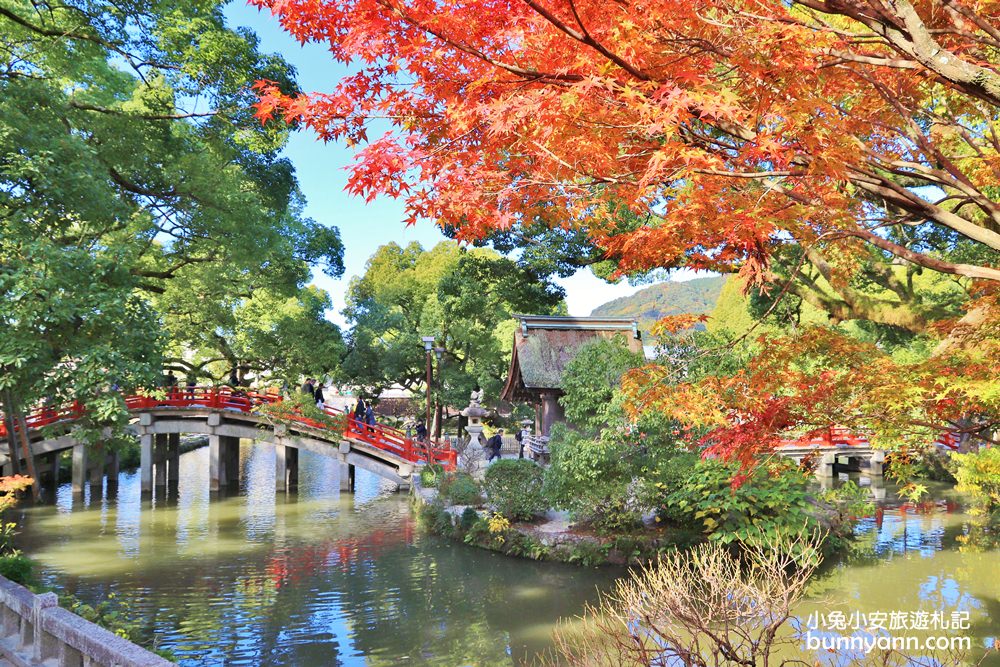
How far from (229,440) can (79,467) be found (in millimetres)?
4829

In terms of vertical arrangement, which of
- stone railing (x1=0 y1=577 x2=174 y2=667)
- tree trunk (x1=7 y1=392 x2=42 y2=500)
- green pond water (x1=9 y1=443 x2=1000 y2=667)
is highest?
tree trunk (x1=7 y1=392 x2=42 y2=500)

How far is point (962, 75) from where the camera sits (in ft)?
12.9

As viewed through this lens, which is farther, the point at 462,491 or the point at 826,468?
the point at 826,468

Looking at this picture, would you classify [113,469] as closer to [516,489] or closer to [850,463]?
[516,489]

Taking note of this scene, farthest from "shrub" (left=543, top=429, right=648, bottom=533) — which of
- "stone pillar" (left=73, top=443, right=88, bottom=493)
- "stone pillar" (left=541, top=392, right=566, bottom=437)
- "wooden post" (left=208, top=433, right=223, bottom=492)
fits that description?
"stone pillar" (left=73, top=443, right=88, bottom=493)

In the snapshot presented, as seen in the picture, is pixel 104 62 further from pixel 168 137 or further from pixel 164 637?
pixel 164 637

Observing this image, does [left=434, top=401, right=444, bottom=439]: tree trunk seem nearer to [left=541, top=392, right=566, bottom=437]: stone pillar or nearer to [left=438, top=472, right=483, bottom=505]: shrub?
[left=541, top=392, right=566, bottom=437]: stone pillar

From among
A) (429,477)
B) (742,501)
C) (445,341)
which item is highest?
(445,341)

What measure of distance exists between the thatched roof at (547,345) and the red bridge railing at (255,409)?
3.12m

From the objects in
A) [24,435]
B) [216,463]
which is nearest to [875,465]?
[216,463]

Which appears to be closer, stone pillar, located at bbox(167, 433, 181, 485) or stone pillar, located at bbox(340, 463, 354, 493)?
Answer: stone pillar, located at bbox(340, 463, 354, 493)

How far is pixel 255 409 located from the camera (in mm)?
23641

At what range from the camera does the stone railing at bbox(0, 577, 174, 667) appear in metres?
5.32

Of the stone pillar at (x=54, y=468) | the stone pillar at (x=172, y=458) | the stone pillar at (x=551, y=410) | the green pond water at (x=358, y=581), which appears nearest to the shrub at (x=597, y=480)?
the green pond water at (x=358, y=581)
